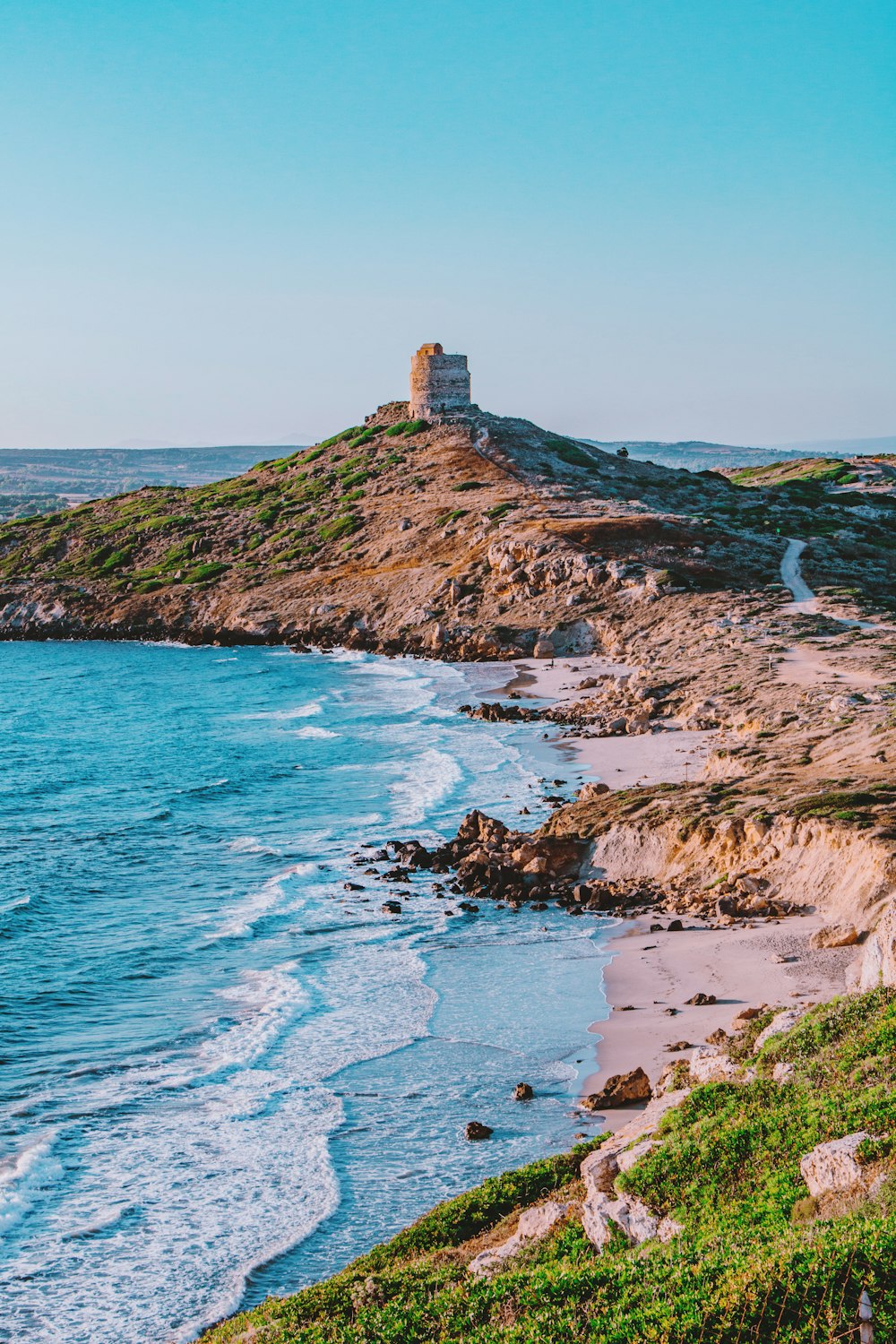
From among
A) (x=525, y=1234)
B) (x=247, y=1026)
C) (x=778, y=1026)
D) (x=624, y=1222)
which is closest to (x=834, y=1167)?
(x=624, y=1222)

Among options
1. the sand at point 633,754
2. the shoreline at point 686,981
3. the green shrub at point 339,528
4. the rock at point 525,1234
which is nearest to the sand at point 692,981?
the shoreline at point 686,981

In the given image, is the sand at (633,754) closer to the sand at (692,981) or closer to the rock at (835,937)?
the sand at (692,981)

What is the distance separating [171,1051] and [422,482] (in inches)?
2711

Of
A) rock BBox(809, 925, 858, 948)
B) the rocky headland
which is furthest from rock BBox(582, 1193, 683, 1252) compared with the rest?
rock BBox(809, 925, 858, 948)

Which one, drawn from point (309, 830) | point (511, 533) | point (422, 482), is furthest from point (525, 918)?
point (422, 482)

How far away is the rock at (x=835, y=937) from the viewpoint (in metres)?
21.8

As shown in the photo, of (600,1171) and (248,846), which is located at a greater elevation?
(600,1171)

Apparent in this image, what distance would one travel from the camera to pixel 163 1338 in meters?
13.2

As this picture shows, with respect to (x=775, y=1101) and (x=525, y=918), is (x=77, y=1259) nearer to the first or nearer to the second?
(x=775, y=1101)

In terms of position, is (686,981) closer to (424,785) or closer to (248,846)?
(248,846)

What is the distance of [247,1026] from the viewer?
21.7 m

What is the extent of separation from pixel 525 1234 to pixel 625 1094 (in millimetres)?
5335

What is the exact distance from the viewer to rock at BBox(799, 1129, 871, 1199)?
10906mm

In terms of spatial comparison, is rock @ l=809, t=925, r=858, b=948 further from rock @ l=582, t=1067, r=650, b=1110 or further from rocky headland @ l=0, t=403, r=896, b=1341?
rock @ l=582, t=1067, r=650, b=1110
